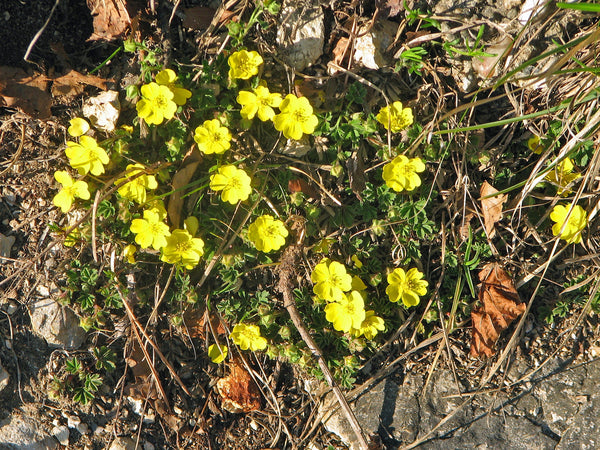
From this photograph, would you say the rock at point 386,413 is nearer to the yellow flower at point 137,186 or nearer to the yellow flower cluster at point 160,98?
the yellow flower at point 137,186

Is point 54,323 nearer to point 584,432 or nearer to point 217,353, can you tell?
point 217,353

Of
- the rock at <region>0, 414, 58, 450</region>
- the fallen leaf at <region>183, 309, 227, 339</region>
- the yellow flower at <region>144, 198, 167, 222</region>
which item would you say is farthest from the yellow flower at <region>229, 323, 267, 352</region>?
the rock at <region>0, 414, 58, 450</region>

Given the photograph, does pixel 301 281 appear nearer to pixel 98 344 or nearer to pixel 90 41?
pixel 98 344

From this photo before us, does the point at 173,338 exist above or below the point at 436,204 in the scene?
below

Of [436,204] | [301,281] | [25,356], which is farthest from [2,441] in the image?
[436,204]

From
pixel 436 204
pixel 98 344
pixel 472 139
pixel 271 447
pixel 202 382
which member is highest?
pixel 472 139
